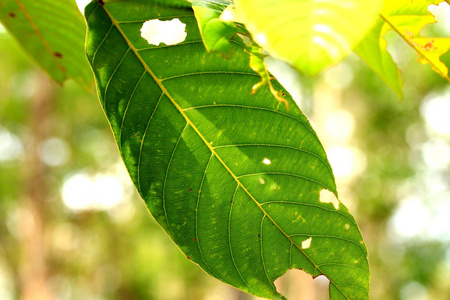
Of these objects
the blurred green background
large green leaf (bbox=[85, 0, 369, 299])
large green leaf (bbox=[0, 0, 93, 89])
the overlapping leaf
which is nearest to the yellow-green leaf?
the overlapping leaf

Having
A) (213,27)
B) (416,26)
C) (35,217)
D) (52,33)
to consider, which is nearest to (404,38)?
(416,26)

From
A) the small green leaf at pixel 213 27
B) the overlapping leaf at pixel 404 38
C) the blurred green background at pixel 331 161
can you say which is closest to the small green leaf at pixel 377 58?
the overlapping leaf at pixel 404 38

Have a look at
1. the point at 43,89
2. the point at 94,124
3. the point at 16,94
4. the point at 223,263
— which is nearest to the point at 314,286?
the point at 43,89

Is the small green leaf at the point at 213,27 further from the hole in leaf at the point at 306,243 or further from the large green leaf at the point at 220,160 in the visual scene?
the hole in leaf at the point at 306,243

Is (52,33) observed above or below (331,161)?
below

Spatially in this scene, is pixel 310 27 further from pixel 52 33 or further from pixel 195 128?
pixel 52 33

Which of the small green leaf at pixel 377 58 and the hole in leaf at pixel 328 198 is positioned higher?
the small green leaf at pixel 377 58
